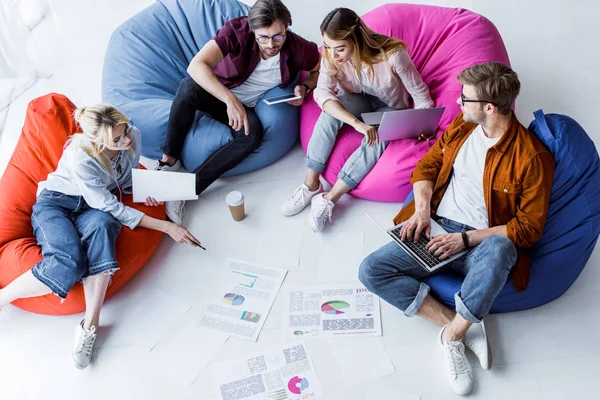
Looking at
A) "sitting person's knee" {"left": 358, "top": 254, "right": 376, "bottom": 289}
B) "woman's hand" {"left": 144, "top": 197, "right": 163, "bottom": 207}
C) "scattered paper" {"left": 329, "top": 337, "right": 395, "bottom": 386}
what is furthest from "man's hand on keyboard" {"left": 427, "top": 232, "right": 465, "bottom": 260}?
"woman's hand" {"left": 144, "top": 197, "right": 163, "bottom": 207}

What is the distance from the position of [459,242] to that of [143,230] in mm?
1391

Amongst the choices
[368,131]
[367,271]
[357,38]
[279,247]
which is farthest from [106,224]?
[357,38]

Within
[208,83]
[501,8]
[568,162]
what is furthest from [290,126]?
[501,8]

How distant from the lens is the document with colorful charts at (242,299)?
94.7 inches

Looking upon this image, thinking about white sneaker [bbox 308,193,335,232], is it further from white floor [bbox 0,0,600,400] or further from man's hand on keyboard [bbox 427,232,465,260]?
man's hand on keyboard [bbox 427,232,465,260]

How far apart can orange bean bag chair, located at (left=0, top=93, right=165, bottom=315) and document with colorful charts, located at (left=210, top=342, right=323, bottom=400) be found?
0.64 metres

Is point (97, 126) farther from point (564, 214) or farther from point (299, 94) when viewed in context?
point (564, 214)

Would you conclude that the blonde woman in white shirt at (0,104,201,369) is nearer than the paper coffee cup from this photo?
Yes

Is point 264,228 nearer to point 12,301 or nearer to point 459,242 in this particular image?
point 459,242

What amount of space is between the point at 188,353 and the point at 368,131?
1.26 meters

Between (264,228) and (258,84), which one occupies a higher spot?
(258,84)

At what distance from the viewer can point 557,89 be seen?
10.5ft

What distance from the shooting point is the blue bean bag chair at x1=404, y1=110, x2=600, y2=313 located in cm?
212

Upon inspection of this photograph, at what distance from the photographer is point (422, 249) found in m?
2.23
